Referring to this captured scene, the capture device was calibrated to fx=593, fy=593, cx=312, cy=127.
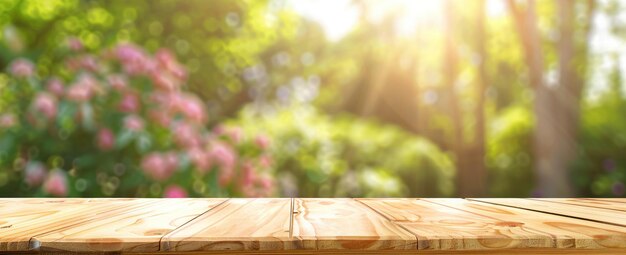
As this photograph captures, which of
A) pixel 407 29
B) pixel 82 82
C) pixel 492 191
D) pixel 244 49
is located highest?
pixel 407 29

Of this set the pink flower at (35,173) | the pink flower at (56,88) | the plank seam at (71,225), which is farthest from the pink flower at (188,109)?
the plank seam at (71,225)

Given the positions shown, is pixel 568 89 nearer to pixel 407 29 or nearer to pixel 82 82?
pixel 407 29

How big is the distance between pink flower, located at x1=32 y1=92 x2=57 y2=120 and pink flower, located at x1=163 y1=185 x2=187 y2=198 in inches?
23.8

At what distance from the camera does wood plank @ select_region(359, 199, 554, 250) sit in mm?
676

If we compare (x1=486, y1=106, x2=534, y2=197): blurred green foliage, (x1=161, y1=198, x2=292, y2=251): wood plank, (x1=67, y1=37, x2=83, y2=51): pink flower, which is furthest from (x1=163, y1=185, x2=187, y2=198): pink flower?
(x1=486, y1=106, x2=534, y2=197): blurred green foliage

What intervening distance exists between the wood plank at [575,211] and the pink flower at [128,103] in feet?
6.12

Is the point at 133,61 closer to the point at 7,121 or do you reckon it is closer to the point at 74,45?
the point at 74,45

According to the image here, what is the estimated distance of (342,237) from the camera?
68 centimetres

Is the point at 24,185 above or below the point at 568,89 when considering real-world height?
below

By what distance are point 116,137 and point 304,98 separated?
15.4 feet

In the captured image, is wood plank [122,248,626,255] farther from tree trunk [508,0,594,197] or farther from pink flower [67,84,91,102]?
tree trunk [508,0,594,197]

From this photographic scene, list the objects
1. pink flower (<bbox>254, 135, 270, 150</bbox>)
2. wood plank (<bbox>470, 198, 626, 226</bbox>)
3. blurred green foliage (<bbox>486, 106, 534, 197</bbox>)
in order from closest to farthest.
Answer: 1. wood plank (<bbox>470, 198, 626, 226</bbox>)
2. pink flower (<bbox>254, 135, 270, 150</bbox>)
3. blurred green foliage (<bbox>486, 106, 534, 197</bbox>)

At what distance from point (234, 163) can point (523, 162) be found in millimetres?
5112

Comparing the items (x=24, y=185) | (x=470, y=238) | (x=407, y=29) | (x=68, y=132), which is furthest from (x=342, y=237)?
(x=407, y=29)
